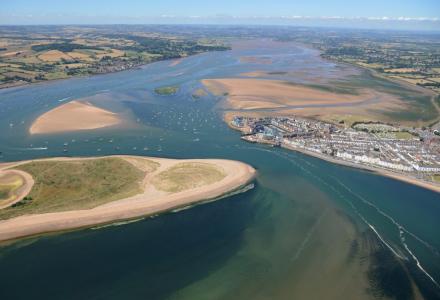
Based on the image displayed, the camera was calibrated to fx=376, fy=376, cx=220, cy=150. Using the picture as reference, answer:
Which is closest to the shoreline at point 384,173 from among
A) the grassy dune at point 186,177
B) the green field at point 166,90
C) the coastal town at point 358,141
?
the coastal town at point 358,141

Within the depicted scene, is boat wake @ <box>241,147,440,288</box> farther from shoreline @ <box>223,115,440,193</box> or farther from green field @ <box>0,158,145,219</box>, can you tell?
green field @ <box>0,158,145,219</box>

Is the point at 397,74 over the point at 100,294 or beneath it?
over

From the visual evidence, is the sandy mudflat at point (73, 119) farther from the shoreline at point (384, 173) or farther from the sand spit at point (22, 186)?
the shoreline at point (384, 173)

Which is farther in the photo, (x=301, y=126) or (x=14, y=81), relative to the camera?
(x=14, y=81)

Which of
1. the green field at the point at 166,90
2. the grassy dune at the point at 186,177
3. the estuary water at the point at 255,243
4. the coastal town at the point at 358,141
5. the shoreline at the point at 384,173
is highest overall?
the green field at the point at 166,90

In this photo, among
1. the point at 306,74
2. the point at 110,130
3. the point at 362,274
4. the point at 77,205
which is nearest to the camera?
the point at 362,274

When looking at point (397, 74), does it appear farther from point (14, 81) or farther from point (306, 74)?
point (14, 81)

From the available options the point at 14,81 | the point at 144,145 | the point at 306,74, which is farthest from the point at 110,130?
the point at 306,74
